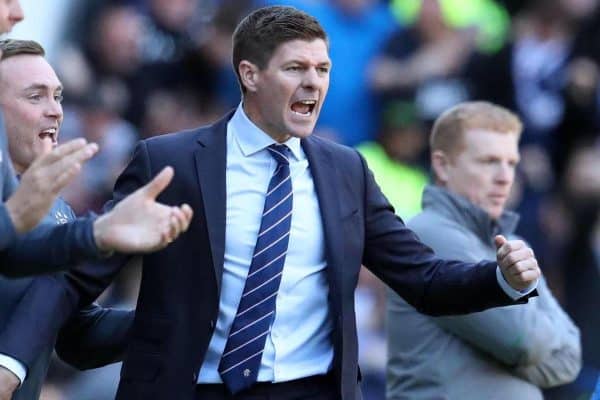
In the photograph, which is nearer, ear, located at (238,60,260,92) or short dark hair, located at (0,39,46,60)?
ear, located at (238,60,260,92)

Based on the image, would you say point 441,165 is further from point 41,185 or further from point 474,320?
point 41,185

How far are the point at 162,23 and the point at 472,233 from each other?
4.85 metres

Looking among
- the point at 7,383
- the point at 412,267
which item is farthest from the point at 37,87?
the point at 412,267

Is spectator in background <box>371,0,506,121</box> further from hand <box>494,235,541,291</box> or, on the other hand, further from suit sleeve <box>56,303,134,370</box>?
hand <box>494,235,541,291</box>

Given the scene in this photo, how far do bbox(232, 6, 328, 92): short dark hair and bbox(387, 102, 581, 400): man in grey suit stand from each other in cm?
127

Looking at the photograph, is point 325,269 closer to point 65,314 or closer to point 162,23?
point 65,314

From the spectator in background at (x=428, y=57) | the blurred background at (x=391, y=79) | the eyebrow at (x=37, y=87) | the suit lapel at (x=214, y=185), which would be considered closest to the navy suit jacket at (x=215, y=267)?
the suit lapel at (x=214, y=185)

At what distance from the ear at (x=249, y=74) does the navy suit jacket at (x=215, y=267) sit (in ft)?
0.54

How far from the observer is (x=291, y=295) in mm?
5234

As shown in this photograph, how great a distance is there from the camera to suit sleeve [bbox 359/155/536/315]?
17.6ft

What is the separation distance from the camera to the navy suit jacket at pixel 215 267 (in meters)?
5.12

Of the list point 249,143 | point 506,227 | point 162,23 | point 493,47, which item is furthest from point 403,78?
point 249,143

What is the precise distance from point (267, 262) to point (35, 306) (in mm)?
802

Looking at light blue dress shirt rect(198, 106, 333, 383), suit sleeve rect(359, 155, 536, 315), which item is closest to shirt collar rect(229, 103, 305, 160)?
light blue dress shirt rect(198, 106, 333, 383)
